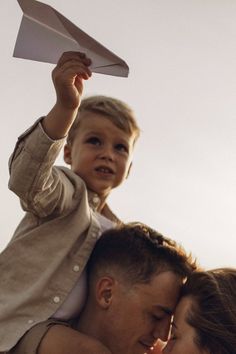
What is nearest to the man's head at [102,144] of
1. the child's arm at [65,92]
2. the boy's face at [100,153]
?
the boy's face at [100,153]

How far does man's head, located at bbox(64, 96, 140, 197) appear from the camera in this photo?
352cm

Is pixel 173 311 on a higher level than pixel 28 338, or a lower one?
higher

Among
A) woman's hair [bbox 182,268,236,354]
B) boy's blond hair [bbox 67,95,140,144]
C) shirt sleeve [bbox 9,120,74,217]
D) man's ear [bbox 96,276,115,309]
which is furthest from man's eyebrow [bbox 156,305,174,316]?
boy's blond hair [bbox 67,95,140,144]

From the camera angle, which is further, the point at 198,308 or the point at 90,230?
the point at 90,230

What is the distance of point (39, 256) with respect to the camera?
3199 mm

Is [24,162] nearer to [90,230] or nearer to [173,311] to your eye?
[90,230]

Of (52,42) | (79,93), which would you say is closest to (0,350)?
(79,93)

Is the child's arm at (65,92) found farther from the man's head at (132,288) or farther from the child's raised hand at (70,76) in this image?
the man's head at (132,288)

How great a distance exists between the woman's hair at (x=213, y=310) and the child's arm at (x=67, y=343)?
42cm

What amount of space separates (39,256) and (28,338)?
0.38m

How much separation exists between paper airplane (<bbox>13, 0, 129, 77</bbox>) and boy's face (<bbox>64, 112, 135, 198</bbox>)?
565 mm

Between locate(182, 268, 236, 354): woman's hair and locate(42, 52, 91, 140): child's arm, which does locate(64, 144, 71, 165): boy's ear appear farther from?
locate(182, 268, 236, 354): woman's hair

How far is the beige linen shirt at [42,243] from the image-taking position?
2.96 metres

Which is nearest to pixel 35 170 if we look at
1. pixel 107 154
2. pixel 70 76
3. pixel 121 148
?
pixel 70 76
